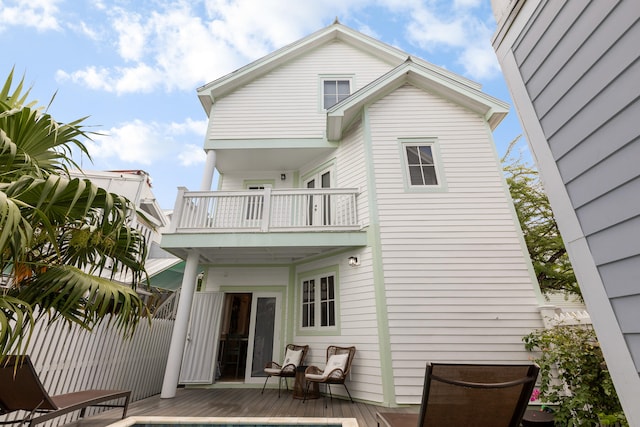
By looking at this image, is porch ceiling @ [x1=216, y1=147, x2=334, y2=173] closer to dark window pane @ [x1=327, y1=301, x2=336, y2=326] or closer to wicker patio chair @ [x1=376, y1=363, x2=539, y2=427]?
dark window pane @ [x1=327, y1=301, x2=336, y2=326]

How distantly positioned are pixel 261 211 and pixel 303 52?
5.90m

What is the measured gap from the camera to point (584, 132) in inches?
68.1

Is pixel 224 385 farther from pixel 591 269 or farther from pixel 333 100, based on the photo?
pixel 333 100

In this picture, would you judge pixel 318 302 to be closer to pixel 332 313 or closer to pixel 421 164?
pixel 332 313

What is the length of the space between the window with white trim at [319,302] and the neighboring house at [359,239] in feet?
0.12

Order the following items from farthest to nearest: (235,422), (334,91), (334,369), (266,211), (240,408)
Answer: (334,91)
(266,211)
(334,369)
(240,408)
(235,422)

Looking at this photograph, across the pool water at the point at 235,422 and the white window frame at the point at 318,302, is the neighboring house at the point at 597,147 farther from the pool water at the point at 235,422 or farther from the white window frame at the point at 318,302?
the white window frame at the point at 318,302

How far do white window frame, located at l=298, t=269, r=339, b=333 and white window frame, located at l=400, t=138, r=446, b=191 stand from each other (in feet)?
8.93

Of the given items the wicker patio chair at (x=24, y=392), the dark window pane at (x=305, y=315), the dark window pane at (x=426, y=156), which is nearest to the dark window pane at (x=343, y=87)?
the dark window pane at (x=426, y=156)

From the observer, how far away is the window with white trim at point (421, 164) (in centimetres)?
642

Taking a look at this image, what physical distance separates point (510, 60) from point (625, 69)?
1.00m

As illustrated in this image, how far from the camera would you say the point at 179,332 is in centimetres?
570

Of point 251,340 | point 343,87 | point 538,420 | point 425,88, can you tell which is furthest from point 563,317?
point 343,87

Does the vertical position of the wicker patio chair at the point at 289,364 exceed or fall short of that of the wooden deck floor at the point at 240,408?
it exceeds it
